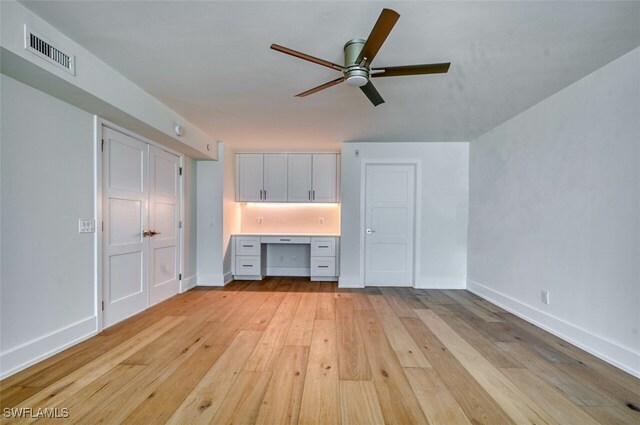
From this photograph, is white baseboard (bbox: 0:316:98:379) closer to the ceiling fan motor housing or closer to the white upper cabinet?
the white upper cabinet

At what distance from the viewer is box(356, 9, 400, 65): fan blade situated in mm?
1311

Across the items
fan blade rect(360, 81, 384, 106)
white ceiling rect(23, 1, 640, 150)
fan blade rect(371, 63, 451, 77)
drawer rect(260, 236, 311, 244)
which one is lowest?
drawer rect(260, 236, 311, 244)

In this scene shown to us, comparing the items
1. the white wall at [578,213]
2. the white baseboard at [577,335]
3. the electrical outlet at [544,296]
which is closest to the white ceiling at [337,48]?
the white wall at [578,213]

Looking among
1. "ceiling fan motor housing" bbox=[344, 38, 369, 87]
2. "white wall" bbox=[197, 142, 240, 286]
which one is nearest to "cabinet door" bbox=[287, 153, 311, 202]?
"white wall" bbox=[197, 142, 240, 286]

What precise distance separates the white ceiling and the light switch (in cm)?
133

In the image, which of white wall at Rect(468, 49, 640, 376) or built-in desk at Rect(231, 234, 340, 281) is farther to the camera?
built-in desk at Rect(231, 234, 340, 281)

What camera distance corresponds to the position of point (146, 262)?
3.27 m

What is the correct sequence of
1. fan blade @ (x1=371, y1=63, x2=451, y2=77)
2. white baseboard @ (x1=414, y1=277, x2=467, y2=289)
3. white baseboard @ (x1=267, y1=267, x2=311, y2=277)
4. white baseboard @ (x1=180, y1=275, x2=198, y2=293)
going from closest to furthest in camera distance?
fan blade @ (x1=371, y1=63, x2=451, y2=77) → white baseboard @ (x1=180, y1=275, x2=198, y2=293) → white baseboard @ (x1=414, y1=277, x2=467, y2=289) → white baseboard @ (x1=267, y1=267, x2=311, y2=277)

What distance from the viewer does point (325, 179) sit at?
4781 mm

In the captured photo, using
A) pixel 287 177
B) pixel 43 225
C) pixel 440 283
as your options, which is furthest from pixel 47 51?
pixel 440 283

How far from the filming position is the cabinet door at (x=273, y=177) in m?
4.83

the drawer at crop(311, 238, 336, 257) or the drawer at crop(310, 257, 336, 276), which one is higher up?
the drawer at crop(311, 238, 336, 257)

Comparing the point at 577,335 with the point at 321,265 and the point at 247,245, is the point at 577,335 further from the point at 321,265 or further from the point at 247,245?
the point at 247,245

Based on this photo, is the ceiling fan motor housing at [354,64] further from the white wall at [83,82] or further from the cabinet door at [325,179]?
the cabinet door at [325,179]
